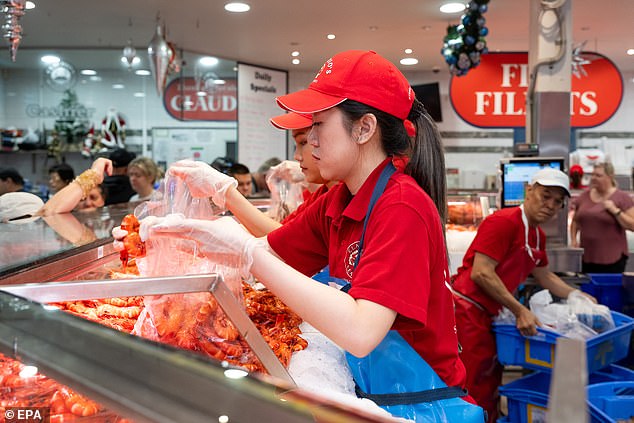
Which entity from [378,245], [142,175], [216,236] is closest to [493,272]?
[378,245]

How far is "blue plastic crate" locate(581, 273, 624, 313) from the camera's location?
5.50 metres

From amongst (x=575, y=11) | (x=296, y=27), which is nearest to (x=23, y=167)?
(x=296, y=27)

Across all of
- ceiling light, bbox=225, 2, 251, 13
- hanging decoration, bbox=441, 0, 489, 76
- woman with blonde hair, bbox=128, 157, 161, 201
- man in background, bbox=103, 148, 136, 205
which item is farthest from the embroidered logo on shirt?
ceiling light, bbox=225, 2, 251, 13

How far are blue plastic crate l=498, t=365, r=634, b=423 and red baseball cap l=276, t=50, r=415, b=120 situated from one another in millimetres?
2626

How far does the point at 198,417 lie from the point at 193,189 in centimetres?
160

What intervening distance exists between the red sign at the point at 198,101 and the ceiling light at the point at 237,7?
4254 mm

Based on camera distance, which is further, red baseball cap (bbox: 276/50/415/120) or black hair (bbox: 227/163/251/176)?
black hair (bbox: 227/163/251/176)

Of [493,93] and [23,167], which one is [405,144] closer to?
[493,93]

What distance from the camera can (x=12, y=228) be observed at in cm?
284

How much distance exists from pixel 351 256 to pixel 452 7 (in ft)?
22.2

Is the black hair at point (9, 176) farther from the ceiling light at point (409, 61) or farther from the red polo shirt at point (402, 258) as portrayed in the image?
the ceiling light at point (409, 61)

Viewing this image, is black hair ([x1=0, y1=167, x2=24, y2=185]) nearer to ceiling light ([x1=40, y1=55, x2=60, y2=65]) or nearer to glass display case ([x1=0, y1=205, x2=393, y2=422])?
glass display case ([x1=0, y1=205, x2=393, y2=422])

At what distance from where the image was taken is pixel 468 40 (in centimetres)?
738

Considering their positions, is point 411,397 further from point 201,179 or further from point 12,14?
point 12,14
